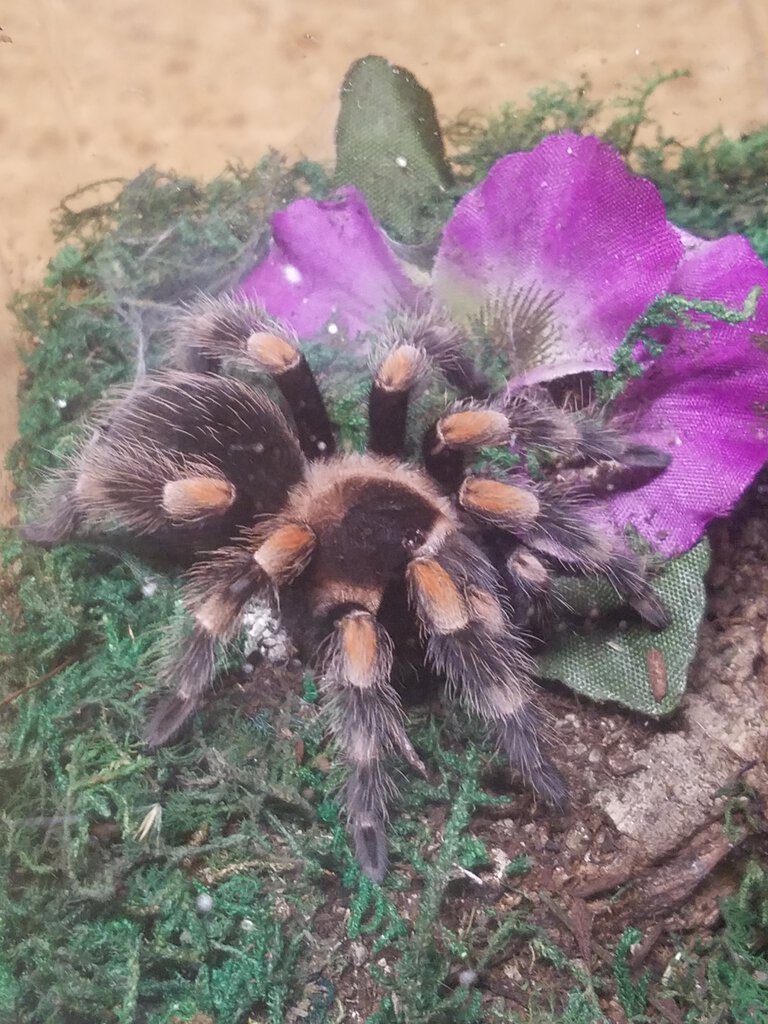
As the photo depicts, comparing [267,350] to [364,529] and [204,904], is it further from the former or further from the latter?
[204,904]

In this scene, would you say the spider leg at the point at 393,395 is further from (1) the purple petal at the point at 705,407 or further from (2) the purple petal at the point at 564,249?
(1) the purple petal at the point at 705,407

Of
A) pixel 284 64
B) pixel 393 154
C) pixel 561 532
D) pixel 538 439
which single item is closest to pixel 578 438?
pixel 538 439

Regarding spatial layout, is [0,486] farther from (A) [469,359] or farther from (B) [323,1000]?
(B) [323,1000]

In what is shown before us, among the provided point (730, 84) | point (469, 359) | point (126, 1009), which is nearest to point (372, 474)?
point (469, 359)

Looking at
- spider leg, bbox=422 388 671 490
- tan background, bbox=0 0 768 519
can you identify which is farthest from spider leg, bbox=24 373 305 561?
tan background, bbox=0 0 768 519

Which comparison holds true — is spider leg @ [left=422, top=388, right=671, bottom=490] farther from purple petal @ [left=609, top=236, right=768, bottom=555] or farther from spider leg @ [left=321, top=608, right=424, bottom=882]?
spider leg @ [left=321, top=608, right=424, bottom=882]

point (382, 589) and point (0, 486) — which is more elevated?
point (0, 486)

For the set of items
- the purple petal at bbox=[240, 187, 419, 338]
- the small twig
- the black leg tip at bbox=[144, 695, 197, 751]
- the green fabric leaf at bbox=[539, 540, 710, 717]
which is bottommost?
the green fabric leaf at bbox=[539, 540, 710, 717]

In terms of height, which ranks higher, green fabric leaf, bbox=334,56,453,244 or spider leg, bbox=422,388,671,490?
green fabric leaf, bbox=334,56,453,244
